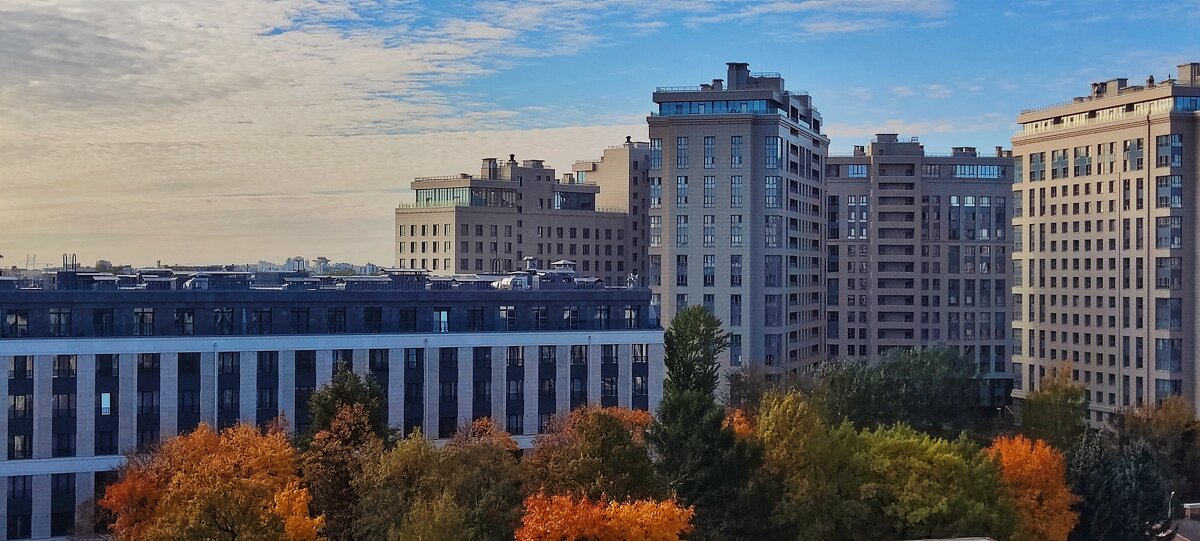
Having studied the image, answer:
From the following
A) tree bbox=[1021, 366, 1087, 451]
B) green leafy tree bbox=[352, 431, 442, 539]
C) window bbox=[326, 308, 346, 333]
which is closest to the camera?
green leafy tree bbox=[352, 431, 442, 539]

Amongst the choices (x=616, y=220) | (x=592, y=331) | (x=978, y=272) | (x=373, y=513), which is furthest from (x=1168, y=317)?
(x=373, y=513)

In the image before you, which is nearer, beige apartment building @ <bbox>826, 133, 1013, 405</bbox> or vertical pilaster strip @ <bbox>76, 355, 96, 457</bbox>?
vertical pilaster strip @ <bbox>76, 355, 96, 457</bbox>

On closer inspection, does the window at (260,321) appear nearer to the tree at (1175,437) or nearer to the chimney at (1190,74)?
the tree at (1175,437)

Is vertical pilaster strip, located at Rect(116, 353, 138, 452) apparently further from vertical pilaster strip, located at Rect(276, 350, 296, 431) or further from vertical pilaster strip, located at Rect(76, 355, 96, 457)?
vertical pilaster strip, located at Rect(276, 350, 296, 431)

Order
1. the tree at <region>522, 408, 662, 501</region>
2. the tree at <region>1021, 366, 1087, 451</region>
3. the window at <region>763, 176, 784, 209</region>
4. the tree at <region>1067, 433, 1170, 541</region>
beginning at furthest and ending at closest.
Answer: the window at <region>763, 176, 784, 209</region>, the tree at <region>1021, 366, 1087, 451</region>, the tree at <region>1067, 433, 1170, 541</region>, the tree at <region>522, 408, 662, 501</region>

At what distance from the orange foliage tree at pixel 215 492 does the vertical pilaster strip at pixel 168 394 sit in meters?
5.16

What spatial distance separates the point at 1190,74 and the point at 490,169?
86.4m

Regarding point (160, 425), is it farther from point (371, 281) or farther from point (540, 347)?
point (540, 347)

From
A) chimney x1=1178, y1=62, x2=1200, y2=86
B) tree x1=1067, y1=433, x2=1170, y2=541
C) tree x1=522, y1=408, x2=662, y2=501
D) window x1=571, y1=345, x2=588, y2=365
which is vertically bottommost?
tree x1=1067, y1=433, x2=1170, y2=541

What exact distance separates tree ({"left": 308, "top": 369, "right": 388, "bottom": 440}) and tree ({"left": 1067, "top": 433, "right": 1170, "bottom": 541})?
41833 millimetres

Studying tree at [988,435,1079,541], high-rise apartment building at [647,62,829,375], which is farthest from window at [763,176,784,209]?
tree at [988,435,1079,541]

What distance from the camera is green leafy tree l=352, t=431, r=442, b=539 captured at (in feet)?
168

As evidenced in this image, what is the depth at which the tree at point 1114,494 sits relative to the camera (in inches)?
2837

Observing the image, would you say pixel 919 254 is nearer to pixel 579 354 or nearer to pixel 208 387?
pixel 579 354
